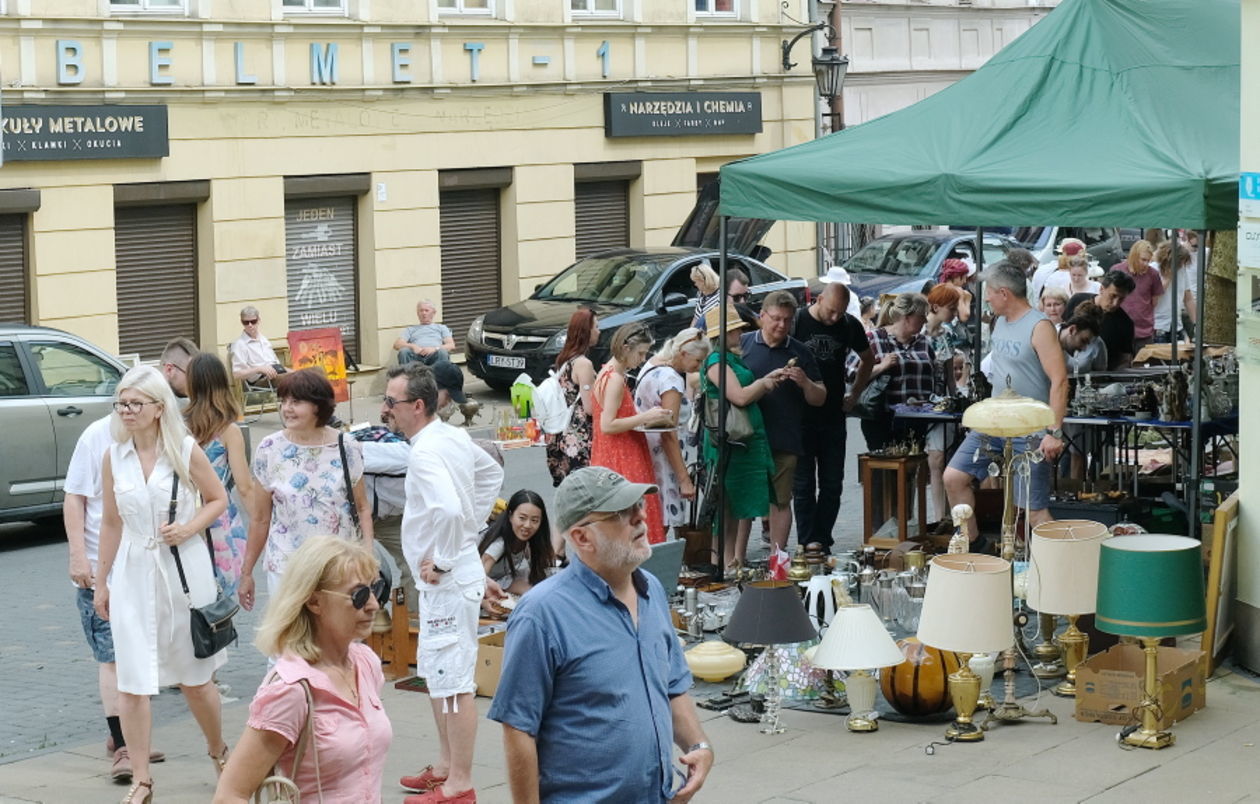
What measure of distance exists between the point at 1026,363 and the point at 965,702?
2.96 meters

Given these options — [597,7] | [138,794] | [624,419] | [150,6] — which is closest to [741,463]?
[624,419]

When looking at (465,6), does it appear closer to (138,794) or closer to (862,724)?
(862,724)

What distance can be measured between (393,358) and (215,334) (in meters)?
2.42

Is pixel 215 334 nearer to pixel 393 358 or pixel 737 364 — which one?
pixel 393 358

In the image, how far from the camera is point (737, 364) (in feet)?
40.4

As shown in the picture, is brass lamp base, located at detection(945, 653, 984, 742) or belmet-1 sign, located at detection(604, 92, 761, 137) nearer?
brass lamp base, located at detection(945, 653, 984, 742)

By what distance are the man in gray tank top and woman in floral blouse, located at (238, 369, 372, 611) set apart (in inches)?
160

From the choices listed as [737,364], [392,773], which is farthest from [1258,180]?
[392,773]

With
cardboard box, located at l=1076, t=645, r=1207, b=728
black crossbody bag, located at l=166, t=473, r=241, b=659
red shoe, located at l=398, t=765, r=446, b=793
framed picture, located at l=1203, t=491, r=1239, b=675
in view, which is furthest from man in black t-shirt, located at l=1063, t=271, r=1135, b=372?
black crossbody bag, located at l=166, t=473, r=241, b=659

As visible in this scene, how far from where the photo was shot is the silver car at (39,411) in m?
14.7

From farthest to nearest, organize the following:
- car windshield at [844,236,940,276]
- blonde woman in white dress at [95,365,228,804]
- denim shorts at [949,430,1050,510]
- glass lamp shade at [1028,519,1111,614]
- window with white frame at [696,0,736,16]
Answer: window with white frame at [696,0,736,16] < car windshield at [844,236,940,276] < denim shorts at [949,430,1050,510] < glass lamp shade at [1028,519,1111,614] < blonde woman in white dress at [95,365,228,804]

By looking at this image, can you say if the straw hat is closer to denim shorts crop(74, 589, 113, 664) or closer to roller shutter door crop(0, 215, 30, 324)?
denim shorts crop(74, 589, 113, 664)

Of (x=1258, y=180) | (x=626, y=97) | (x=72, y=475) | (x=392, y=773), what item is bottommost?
(x=392, y=773)

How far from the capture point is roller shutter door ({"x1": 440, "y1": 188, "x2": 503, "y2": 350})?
25.8 metres
